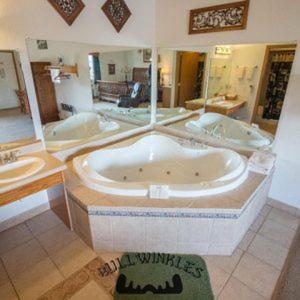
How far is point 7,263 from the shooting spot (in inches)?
68.9

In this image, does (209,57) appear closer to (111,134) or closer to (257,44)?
(257,44)

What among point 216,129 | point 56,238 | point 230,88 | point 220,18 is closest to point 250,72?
point 230,88

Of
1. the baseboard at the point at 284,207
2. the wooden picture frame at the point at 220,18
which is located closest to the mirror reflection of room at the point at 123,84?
the wooden picture frame at the point at 220,18

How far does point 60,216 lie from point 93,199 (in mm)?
777

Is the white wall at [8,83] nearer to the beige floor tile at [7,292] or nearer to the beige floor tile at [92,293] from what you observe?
the beige floor tile at [7,292]

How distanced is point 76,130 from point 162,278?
1.75m

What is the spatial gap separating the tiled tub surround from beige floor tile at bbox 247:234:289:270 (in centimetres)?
24

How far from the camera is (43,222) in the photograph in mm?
2168

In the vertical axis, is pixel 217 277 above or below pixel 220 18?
below

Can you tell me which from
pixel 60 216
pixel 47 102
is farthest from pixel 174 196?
pixel 47 102

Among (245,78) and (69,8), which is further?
(245,78)

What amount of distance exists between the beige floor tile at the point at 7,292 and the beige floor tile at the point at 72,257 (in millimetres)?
318

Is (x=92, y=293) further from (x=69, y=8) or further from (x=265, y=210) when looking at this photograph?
(x=69, y=8)

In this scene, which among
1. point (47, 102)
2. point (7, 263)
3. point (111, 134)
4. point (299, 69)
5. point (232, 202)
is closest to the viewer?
point (232, 202)
